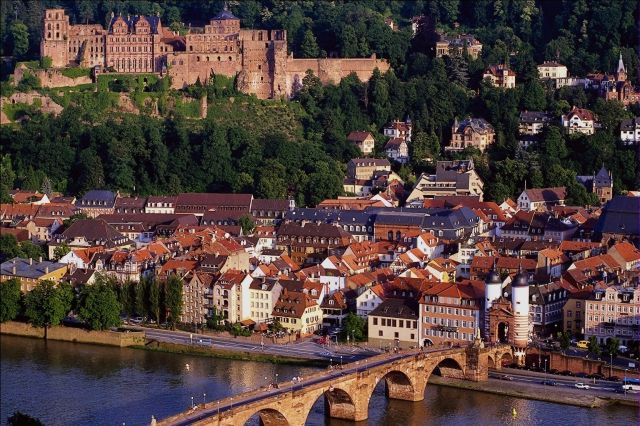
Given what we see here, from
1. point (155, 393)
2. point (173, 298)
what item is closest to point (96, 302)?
point (173, 298)

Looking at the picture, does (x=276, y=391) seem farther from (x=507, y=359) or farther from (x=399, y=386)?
(x=507, y=359)

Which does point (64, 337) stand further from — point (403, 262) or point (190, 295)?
point (403, 262)

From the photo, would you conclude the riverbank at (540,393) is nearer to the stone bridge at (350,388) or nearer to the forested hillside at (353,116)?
the stone bridge at (350,388)

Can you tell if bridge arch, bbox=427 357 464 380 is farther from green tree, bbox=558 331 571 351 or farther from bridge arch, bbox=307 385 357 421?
bridge arch, bbox=307 385 357 421

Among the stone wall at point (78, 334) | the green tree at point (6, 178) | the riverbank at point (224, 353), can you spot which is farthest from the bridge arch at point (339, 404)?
the green tree at point (6, 178)

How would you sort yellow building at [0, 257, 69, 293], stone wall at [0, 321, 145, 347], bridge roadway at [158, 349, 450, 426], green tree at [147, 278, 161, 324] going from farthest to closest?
yellow building at [0, 257, 69, 293], green tree at [147, 278, 161, 324], stone wall at [0, 321, 145, 347], bridge roadway at [158, 349, 450, 426]

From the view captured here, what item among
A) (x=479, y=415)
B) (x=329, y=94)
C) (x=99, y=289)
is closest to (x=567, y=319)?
(x=479, y=415)

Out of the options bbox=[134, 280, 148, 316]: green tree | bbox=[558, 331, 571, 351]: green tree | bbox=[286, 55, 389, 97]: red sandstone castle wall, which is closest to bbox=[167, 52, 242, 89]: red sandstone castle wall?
bbox=[286, 55, 389, 97]: red sandstone castle wall
